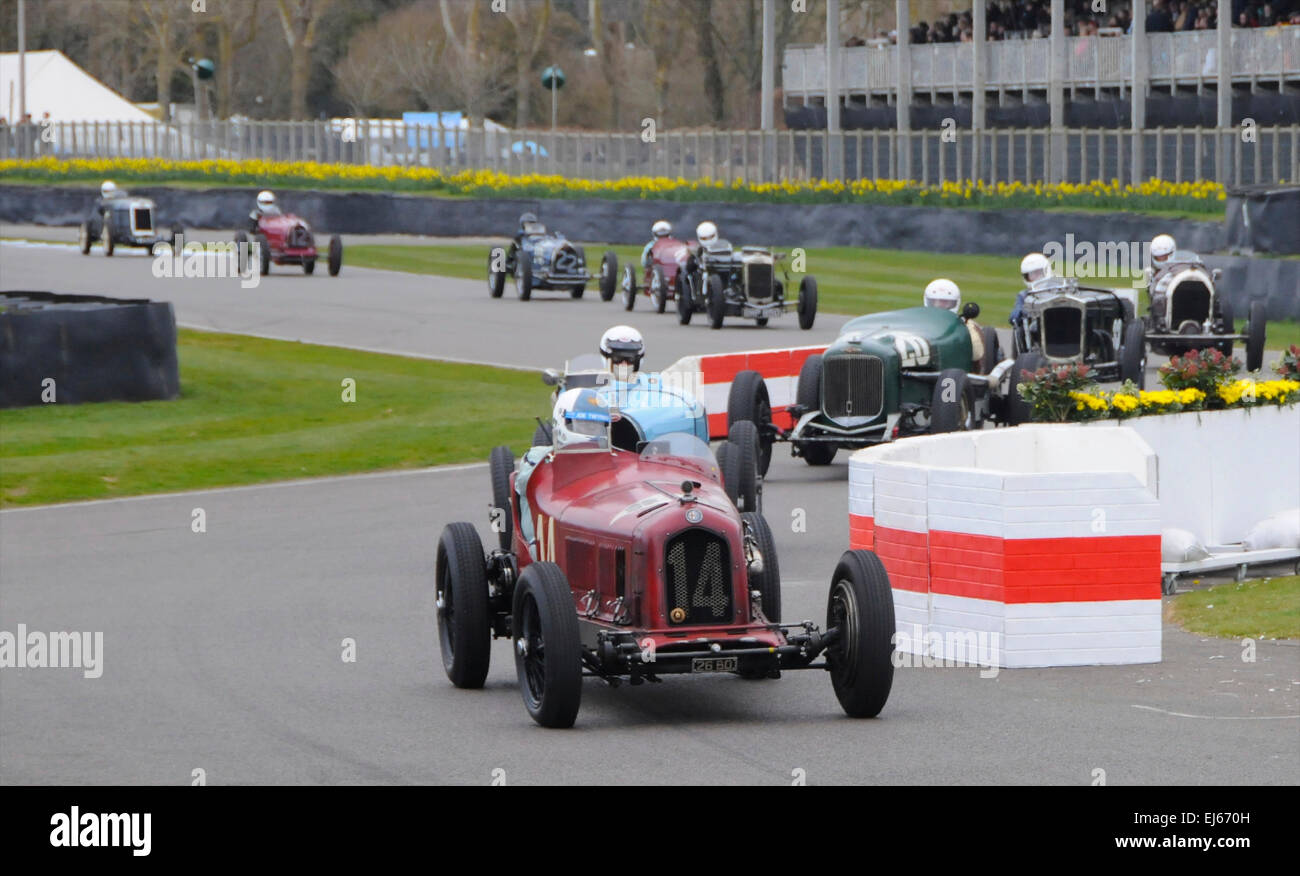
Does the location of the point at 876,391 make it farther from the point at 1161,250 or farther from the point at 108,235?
the point at 108,235

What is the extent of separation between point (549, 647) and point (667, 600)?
22.4 inches

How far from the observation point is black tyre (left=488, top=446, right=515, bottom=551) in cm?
1091

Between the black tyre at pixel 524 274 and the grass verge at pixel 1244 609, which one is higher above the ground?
the black tyre at pixel 524 274

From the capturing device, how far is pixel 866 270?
130 ft

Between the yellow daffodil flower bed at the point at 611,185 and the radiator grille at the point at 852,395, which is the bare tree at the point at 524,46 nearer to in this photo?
the yellow daffodil flower bed at the point at 611,185

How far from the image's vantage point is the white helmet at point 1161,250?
81.6 ft

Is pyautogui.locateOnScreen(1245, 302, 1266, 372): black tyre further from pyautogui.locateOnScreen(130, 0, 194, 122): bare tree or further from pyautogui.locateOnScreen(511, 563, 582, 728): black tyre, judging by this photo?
pyautogui.locateOnScreen(130, 0, 194, 122): bare tree

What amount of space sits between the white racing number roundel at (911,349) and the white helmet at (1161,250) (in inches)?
311

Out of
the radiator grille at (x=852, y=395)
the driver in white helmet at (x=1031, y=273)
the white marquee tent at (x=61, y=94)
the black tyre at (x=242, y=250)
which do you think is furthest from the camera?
the white marquee tent at (x=61, y=94)

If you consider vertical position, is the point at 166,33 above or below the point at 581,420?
above

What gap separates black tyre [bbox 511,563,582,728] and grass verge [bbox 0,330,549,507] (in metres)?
9.68

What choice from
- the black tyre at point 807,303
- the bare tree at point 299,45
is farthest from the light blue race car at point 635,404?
the bare tree at point 299,45

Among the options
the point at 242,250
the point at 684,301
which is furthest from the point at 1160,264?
the point at 242,250

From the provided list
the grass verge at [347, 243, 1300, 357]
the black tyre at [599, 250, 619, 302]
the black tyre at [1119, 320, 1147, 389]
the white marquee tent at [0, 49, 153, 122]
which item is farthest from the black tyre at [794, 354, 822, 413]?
the white marquee tent at [0, 49, 153, 122]
